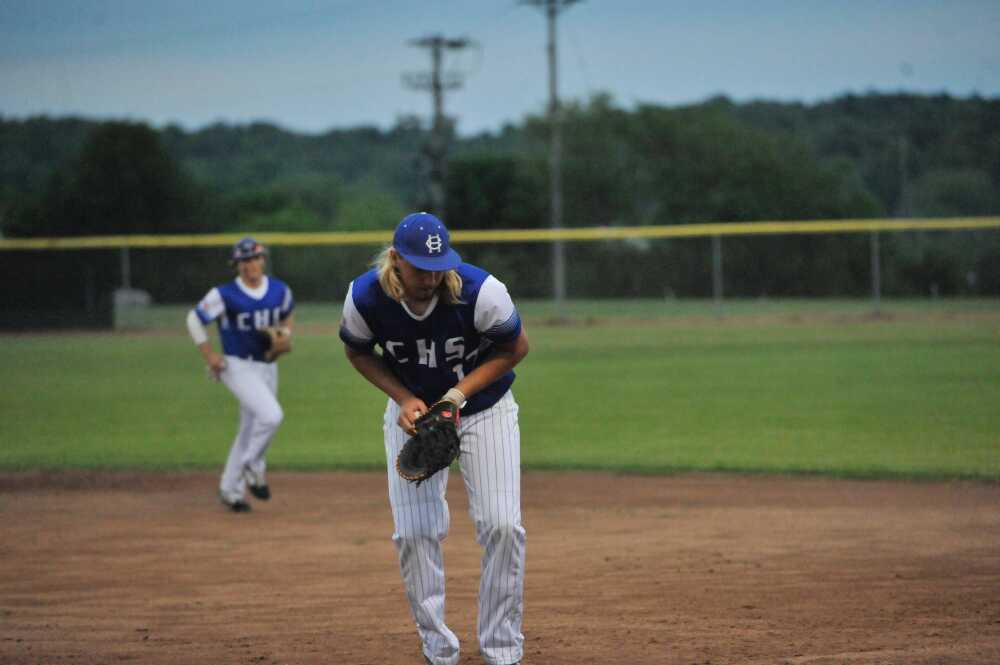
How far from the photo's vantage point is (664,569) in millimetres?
7242

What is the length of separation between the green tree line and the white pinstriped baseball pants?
2733 centimetres

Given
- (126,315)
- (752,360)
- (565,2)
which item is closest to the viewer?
(752,360)

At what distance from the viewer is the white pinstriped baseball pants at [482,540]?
509 cm

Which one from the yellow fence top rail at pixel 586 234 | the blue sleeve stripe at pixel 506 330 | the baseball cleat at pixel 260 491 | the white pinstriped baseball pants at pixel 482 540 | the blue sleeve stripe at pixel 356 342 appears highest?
the yellow fence top rail at pixel 586 234

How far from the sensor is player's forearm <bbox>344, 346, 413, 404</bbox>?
16.9 feet

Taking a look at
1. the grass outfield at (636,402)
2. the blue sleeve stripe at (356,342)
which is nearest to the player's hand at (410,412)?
the blue sleeve stripe at (356,342)

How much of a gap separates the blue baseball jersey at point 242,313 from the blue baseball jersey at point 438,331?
15.1 ft

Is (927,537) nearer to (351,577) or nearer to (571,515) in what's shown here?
(571,515)

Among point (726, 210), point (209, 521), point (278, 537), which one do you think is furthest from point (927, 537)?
point (726, 210)

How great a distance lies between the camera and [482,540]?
5.15 m

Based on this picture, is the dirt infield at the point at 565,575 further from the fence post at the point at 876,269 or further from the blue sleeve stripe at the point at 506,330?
the fence post at the point at 876,269

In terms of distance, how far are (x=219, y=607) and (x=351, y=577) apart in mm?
910

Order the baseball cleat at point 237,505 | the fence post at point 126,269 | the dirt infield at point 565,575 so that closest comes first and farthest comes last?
the dirt infield at point 565,575
the baseball cleat at point 237,505
the fence post at point 126,269

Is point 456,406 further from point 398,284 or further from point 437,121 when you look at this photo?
point 437,121
